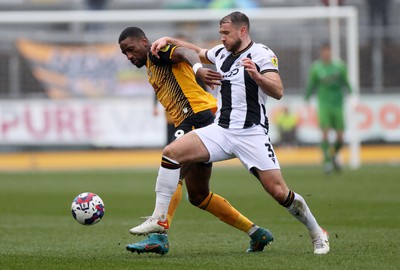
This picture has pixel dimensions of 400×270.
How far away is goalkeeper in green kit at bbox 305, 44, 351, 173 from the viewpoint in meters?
22.0

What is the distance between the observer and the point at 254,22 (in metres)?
27.8

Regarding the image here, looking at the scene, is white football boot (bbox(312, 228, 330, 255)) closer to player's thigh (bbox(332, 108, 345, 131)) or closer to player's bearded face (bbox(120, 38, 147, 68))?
player's bearded face (bbox(120, 38, 147, 68))

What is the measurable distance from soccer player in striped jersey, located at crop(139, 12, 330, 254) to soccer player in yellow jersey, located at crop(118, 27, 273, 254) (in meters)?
0.42

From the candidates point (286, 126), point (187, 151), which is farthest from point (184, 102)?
point (286, 126)

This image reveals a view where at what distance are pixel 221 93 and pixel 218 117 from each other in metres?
0.22

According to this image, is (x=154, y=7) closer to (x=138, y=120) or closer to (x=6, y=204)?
(x=138, y=120)

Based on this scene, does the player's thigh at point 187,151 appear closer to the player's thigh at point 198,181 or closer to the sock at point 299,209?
the player's thigh at point 198,181

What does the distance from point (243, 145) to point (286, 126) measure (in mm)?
18069

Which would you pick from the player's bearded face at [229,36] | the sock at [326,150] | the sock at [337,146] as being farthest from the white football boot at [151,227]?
the sock at [337,146]

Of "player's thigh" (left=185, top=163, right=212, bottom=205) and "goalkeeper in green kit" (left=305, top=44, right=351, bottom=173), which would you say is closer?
"player's thigh" (left=185, top=163, right=212, bottom=205)

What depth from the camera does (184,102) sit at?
9438 mm

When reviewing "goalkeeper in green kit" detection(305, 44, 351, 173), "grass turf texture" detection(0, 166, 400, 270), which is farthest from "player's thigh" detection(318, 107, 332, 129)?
"grass turf texture" detection(0, 166, 400, 270)

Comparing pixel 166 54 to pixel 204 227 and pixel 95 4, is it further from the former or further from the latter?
pixel 95 4

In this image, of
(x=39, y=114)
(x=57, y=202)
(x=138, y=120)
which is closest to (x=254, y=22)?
(x=138, y=120)
